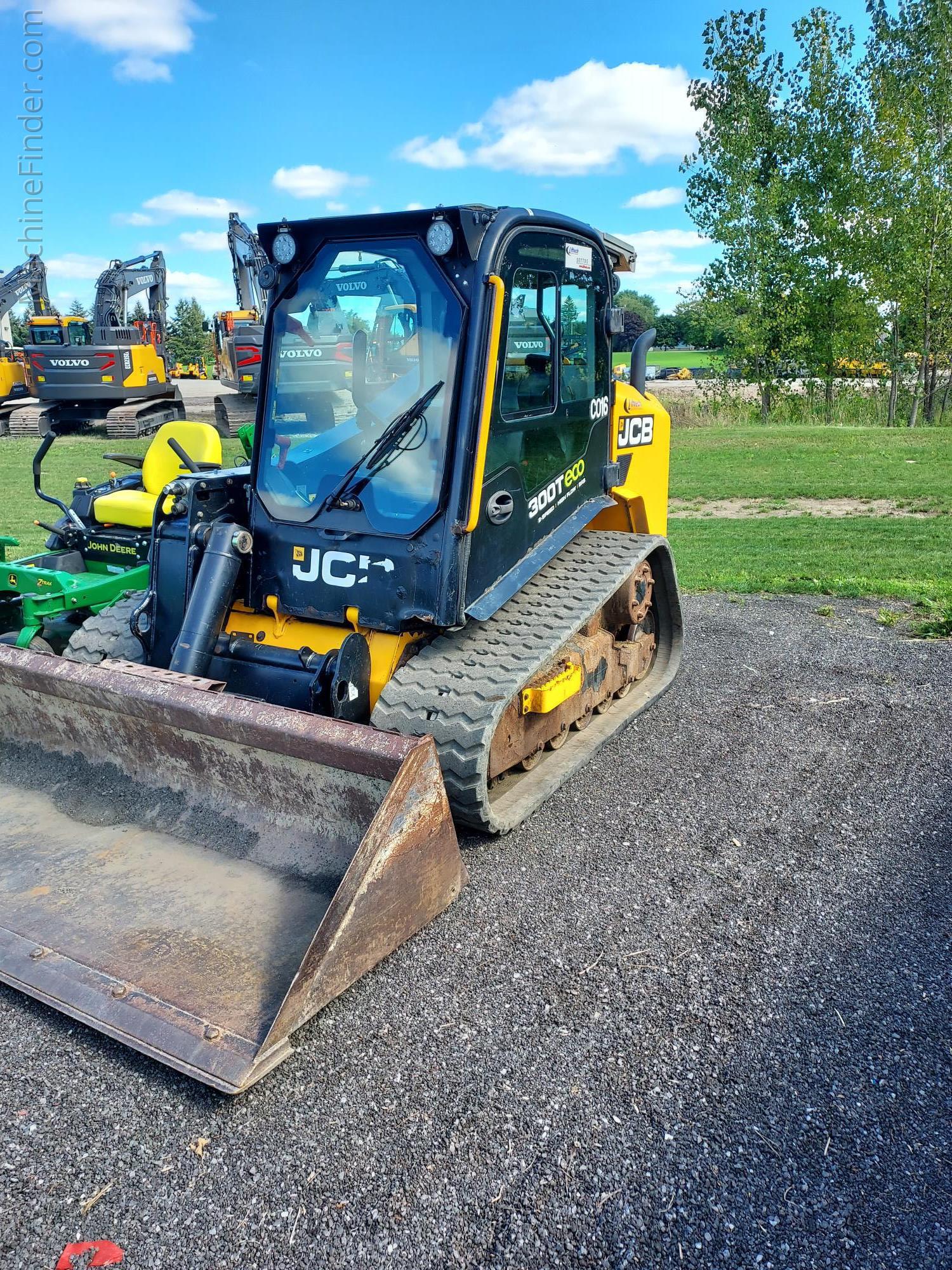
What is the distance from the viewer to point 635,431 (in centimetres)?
→ 571

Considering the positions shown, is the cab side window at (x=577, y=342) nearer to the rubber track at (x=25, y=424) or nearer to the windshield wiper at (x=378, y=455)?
the windshield wiper at (x=378, y=455)

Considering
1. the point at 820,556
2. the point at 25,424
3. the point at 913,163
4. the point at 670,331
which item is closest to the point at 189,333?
the point at 670,331

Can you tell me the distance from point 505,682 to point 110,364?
20.1 meters

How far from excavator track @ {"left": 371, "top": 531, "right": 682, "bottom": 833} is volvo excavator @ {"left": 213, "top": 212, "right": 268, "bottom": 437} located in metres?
15.0

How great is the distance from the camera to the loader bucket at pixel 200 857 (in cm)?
292

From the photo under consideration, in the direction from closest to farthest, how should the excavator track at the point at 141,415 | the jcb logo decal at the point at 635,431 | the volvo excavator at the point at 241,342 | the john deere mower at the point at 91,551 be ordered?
the jcb logo decal at the point at 635,431 < the john deere mower at the point at 91,551 < the volvo excavator at the point at 241,342 < the excavator track at the point at 141,415

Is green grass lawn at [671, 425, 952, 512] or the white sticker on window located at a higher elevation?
the white sticker on window

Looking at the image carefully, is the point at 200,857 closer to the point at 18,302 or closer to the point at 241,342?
the point at 241,342

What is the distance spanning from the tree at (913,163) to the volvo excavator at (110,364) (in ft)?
54.7

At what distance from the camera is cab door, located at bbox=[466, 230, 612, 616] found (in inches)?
161

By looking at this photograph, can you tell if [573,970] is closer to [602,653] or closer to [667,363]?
[602,653]

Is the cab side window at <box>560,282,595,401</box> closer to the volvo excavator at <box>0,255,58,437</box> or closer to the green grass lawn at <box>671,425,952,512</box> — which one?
the green grass lawn at <box>671,425,952,512</box>

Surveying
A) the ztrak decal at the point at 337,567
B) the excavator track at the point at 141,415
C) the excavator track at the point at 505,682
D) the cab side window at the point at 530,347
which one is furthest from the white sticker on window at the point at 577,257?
the excavator track at the point at 141,415

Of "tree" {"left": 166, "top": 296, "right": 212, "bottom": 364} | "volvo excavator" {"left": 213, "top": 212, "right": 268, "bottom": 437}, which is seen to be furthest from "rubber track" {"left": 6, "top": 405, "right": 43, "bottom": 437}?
"tree" {"left": 166, "top": 296, "right": 212, "bottom": 364}
